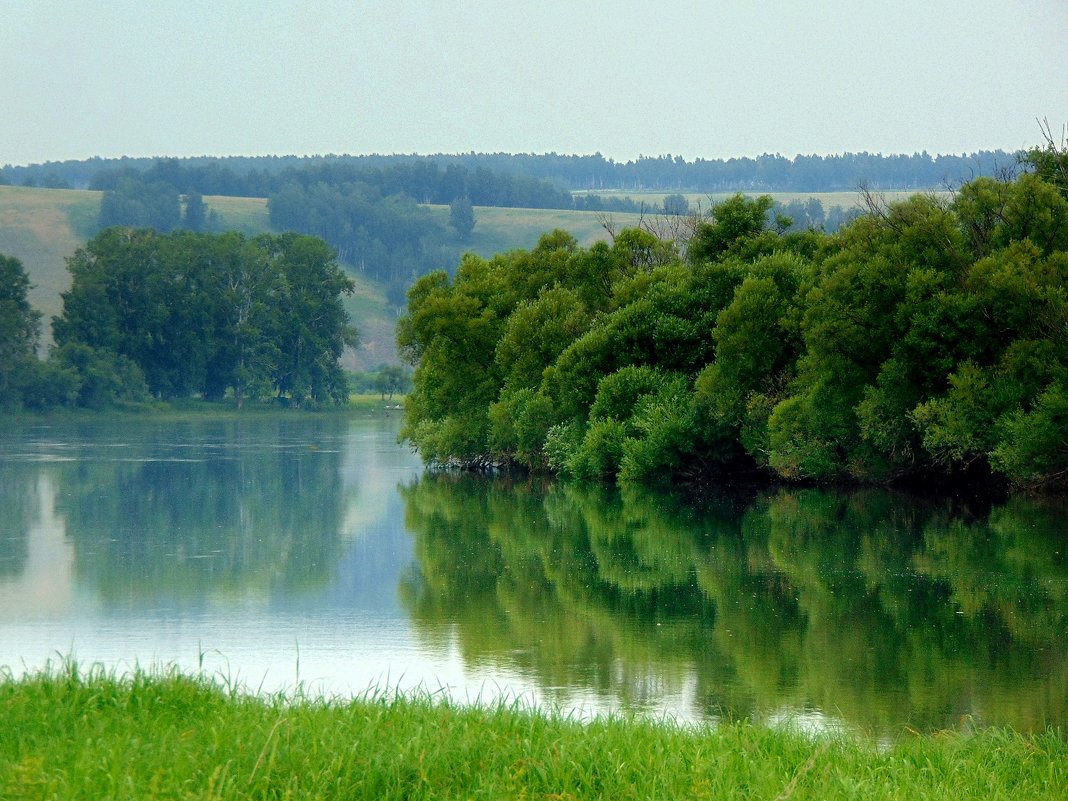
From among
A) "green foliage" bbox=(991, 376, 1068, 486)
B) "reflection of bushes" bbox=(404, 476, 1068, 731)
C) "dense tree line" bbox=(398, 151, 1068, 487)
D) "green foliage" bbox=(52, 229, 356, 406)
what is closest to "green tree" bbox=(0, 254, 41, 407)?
"green foliage" bbox=(52, 229, 356, 406)

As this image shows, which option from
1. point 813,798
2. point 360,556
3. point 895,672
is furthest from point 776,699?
point 360,556

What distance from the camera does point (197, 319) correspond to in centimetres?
11281

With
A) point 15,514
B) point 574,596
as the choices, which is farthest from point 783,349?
point 15,514

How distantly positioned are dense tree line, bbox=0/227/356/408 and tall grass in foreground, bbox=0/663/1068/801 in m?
96.2

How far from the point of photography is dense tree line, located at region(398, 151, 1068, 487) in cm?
3766

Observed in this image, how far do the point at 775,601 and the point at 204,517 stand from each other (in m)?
19.1

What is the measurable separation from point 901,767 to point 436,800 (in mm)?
3622

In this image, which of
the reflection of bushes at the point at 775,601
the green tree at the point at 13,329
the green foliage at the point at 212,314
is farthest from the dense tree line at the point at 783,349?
the green foliage at the point at 212,314

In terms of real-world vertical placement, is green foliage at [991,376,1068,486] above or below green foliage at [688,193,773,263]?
below

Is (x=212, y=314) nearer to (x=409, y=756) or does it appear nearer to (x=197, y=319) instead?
(x=197, y=319)

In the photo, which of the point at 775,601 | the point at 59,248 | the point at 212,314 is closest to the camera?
the point at 775,601

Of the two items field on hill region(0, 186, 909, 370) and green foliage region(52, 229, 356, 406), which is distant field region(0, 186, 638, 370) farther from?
green foliage region(52, 229, 356, 406)

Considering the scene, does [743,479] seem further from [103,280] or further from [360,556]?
[103,280]

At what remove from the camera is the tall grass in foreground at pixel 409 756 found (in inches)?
352
